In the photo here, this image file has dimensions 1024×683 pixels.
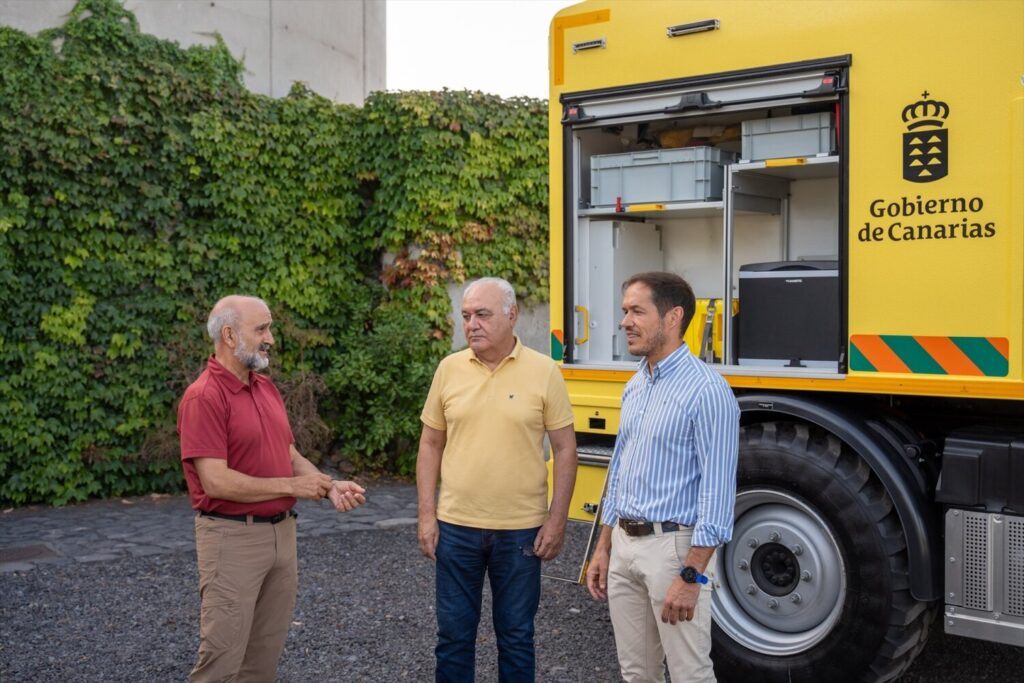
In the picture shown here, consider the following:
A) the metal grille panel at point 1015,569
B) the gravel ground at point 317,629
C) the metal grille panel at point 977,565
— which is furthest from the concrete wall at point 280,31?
the metal grille panel at point 1015,569

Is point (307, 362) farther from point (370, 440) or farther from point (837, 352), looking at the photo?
point (837, 352)

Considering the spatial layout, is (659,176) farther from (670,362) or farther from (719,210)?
(670,362)

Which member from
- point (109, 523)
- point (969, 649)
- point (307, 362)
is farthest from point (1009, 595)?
point (307, 362)

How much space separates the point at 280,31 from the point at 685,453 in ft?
29.8

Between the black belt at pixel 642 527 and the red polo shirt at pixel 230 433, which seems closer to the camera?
the black belt at pixel 642 527

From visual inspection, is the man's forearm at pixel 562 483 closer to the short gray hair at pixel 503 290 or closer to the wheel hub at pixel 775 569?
the short gray hair at pixel 503 290

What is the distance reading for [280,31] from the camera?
1140 cm

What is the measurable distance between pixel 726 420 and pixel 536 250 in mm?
7757

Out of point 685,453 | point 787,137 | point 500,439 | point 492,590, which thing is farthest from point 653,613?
point 787,137

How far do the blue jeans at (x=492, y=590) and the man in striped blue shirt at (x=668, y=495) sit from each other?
443mm

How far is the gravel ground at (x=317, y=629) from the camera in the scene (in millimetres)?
5410

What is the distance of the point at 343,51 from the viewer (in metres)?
12.5

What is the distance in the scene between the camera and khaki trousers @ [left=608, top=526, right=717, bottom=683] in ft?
11.9

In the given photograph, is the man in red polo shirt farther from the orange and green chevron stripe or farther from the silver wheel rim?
the orange and green chevron stripe
